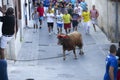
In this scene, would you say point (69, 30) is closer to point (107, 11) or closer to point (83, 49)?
point (107, 11)

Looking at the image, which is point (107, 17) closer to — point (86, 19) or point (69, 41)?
point (86, 19)

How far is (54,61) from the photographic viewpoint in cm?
2122

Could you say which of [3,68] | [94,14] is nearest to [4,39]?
[3,68]

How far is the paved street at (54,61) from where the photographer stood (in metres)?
18.0

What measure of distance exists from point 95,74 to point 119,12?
7.77 metres

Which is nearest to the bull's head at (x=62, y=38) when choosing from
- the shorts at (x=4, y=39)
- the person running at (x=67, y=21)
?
the shorts at (x=4, y=39)

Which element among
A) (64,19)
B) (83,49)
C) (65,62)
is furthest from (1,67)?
(64,19)

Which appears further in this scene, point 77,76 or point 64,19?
point 64,19

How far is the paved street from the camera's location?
1805cm

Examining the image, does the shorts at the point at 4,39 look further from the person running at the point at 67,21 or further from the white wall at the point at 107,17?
the person running at the point at 67,21

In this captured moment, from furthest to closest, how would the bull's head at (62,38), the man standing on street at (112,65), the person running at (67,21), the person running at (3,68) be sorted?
the person running at (67,21) < the bull's head at (62,38) < the man standing on street at (112,65) < the person running at (3,68)

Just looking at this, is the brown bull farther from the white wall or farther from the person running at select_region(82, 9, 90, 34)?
the person running at select_region(82, 9, 90, 34)

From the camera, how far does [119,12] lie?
25.4 metres

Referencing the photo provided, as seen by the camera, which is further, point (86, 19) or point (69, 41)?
point (86, 19)
